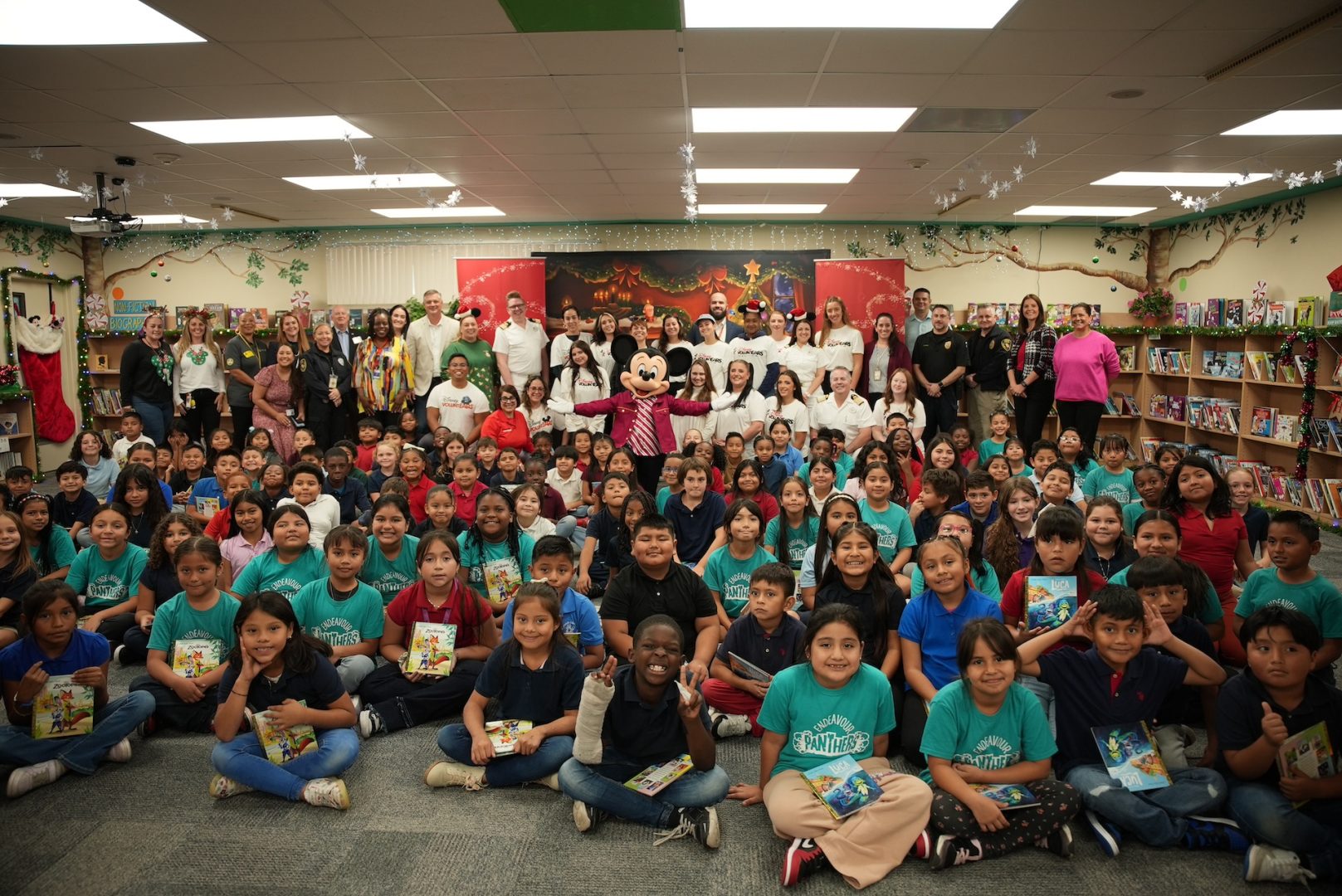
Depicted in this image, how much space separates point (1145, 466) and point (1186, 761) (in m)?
2.14

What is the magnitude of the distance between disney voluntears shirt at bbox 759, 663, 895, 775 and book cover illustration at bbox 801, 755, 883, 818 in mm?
81

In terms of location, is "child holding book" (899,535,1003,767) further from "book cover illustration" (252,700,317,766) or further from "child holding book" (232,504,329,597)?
"child holding book" (232,504,329,597)

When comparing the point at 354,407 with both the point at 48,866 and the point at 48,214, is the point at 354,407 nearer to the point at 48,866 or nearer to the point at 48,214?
the point at 48,214

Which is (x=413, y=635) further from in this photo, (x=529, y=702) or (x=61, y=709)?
(x=61, y=709)

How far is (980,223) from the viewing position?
32.6 feet

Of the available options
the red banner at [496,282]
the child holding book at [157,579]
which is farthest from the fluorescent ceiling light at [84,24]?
the red banner at [496,282]

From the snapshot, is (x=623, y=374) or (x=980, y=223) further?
(x=980, y=223)

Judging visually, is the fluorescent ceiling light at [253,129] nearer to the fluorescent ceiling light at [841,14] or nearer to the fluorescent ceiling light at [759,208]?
the fluorescent ceiling light at [841,14]

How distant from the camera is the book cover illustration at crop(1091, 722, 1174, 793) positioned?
104 inches

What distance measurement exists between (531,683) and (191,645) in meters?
1.46

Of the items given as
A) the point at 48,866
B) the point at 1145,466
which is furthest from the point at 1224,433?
the point at 48,866

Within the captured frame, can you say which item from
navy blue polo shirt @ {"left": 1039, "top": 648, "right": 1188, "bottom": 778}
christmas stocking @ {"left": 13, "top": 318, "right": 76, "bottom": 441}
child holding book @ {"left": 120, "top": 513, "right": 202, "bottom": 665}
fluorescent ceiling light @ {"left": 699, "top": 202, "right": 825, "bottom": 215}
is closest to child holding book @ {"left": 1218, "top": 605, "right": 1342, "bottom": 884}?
navy blue polo shirt @ {"left": 1039, "top": 648, "right": 1188, "bottom": 778}

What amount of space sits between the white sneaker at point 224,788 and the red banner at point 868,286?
7.87 metres

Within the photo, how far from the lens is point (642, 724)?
2.75 m
